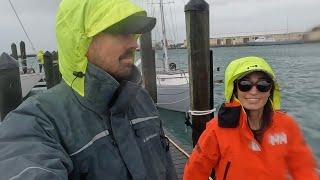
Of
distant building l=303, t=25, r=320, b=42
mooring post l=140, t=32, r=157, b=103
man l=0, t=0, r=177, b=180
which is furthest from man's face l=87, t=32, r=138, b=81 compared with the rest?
mooring post l=140, t=32, r=157, b=103

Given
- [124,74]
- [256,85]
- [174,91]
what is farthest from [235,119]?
[174,91]

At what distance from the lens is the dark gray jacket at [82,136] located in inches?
53.4

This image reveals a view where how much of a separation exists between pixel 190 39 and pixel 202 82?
0.70 metres

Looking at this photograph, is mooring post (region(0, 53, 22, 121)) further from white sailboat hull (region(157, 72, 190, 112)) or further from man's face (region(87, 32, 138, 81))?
white sailboat hull (region(157, 72, 190, 112))

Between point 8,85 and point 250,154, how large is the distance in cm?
395

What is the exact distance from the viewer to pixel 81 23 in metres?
1.66

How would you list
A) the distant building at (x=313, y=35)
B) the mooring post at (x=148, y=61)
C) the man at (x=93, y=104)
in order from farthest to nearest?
the mooring post at (x=148, y=61)
the man at (x=93, y=104)
the distant building at (x=313, y=35)

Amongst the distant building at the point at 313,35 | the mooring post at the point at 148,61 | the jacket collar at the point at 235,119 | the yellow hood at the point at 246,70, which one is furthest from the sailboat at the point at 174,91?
the distant building at the point at 313,35

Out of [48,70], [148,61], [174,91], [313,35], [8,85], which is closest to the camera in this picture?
[313,35]

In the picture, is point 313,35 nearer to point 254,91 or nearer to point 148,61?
point 254,91

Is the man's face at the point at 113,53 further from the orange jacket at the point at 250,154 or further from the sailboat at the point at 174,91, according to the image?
the sailboat at the point at 174,91

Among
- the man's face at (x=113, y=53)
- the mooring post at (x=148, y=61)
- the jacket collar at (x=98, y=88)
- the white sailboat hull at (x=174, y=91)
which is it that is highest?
the man's face at (x=113, y=53)

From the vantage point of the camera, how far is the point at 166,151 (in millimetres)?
2148

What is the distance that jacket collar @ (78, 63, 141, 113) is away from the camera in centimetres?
173
